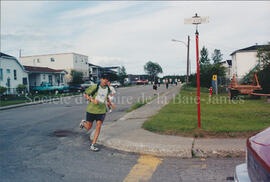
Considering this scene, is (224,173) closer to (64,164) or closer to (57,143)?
(64,164)

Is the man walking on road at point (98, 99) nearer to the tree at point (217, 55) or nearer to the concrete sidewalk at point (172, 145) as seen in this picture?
the concrete sidewalk at point (172, 145)

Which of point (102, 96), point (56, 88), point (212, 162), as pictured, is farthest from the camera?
point (56, 88)

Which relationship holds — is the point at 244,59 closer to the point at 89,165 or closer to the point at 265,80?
the point at 265,80

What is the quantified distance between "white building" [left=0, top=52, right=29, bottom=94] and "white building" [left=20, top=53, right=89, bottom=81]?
60.0 feet

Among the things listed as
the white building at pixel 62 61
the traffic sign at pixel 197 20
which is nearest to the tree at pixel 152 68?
the white building at pixel 62 61

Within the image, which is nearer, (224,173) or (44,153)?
(224,173)

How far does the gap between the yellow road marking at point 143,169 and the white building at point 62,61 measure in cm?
5183

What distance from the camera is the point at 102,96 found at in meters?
5.73

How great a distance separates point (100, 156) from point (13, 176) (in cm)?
173

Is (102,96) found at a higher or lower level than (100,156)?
higher

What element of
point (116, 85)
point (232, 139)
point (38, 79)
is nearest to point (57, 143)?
point (232, 139)

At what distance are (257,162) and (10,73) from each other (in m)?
36.8

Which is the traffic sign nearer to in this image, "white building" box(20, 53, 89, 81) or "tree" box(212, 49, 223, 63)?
Result: "white building" box(20, 53, 89, 81)

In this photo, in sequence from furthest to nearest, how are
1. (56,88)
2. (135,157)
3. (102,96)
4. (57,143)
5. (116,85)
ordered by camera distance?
1. (116,85)
2. (56,88)
3. (57,143)
4. (102,96)
5. (135,157)
